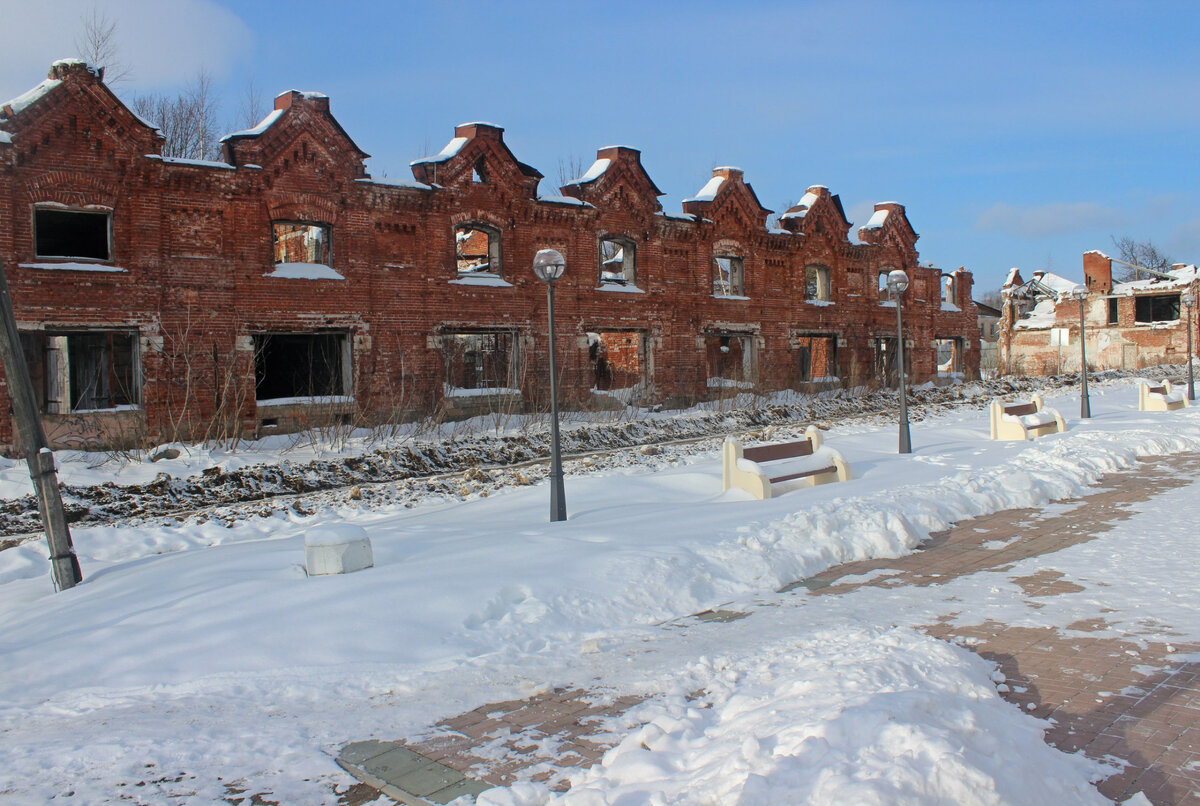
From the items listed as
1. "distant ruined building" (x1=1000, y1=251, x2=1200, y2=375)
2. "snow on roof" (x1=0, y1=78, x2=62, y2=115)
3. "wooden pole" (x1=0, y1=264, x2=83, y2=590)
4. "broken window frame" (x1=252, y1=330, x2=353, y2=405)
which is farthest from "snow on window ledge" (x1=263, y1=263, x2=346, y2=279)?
"distant ruined building" (x1=1000, y1=251, x2=1200, y2=375)

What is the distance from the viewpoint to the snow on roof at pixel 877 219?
114 feet

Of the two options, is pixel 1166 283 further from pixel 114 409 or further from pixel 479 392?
pixel 114 409

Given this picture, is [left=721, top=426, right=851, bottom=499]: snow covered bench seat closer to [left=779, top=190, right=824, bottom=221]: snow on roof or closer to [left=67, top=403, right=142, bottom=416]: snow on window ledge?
[left=67, top=403, right=142, bottom=416]: snow on window ledge

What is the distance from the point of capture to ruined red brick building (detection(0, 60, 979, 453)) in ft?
58.9

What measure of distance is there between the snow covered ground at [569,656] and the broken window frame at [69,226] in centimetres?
1020

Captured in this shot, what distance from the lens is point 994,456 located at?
1368 centimetres

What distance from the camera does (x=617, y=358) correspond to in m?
30.2

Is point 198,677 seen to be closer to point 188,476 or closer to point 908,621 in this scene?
point 908,621

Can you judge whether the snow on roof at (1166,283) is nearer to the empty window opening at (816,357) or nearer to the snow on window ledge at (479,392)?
the empty window opening at (816,357)

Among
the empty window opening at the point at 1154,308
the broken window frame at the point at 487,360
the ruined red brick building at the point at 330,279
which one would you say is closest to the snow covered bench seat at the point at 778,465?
the ruined red brick building at the point at 330,279

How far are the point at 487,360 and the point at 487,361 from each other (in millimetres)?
41

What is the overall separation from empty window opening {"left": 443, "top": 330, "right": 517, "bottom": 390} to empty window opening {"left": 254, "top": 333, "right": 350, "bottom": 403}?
273 centimetres

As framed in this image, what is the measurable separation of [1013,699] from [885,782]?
1.84m

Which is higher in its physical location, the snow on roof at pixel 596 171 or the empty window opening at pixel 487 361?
→ the snow on roof at pixel 596 171
